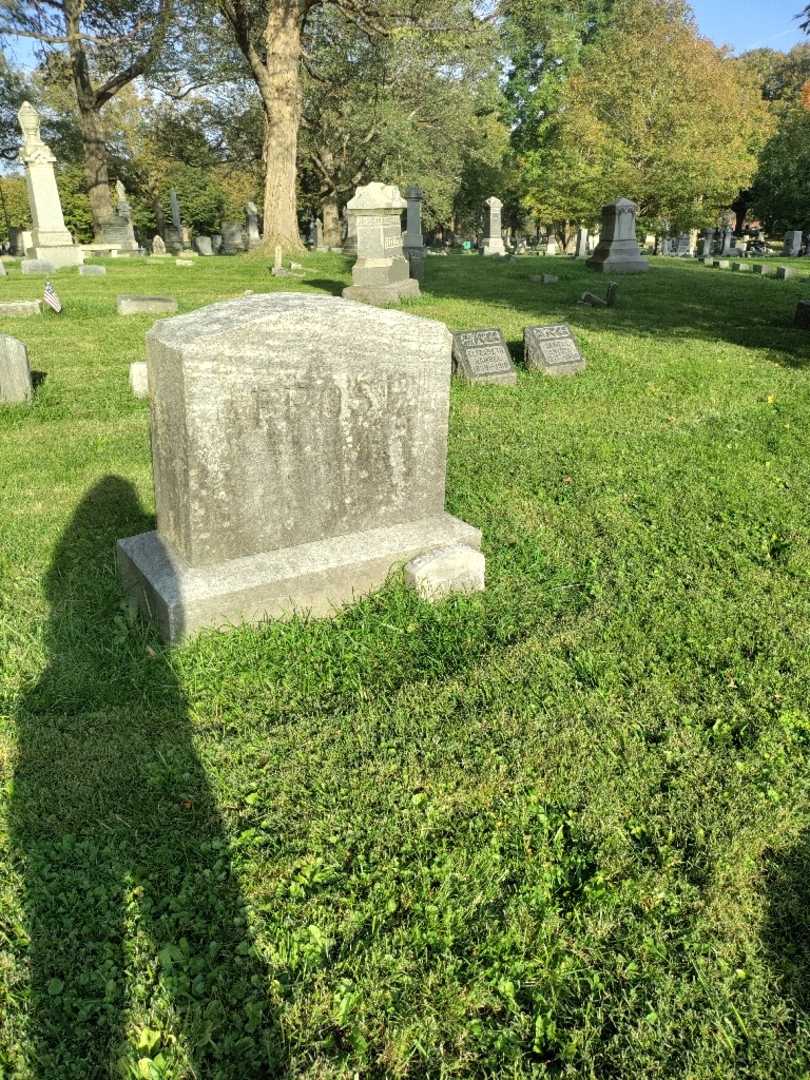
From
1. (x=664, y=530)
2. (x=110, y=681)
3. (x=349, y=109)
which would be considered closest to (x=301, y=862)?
(x=110, y=681)

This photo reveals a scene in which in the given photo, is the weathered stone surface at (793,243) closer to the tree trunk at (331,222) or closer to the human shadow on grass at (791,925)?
the tree trunk at (331,222)

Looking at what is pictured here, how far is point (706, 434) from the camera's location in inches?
267

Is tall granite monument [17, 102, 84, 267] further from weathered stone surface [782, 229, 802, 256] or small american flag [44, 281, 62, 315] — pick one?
weathered stone surface [782, 229, 802, 256]

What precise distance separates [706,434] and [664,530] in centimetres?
246

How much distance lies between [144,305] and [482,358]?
23.1ft

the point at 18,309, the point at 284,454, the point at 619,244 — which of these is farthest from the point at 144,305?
the point at 619,244

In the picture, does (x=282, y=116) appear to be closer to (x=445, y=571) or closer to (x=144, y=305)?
(x=144, y=305)

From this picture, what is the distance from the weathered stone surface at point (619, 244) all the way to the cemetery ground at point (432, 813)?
1694cm

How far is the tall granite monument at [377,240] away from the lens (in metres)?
14.5

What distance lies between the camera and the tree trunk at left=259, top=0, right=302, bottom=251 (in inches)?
758

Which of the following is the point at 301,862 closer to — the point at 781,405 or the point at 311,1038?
the point at 311,1038

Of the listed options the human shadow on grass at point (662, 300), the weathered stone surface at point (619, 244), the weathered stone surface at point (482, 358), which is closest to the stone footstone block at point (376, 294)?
the human shadow on grass at point (662, 300)

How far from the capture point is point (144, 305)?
12578 mm

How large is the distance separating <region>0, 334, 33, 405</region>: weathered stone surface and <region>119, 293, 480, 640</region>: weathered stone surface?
183 inches
